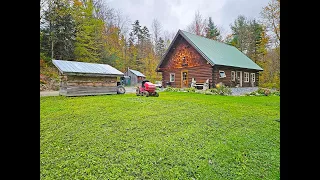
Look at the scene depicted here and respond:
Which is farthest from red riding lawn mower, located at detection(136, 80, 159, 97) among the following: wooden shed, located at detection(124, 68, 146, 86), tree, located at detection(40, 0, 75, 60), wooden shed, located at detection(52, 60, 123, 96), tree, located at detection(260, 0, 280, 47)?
tree, located at detection(260, 0, 280, 47)

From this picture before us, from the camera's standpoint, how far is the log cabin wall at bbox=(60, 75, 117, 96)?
7.44 feet

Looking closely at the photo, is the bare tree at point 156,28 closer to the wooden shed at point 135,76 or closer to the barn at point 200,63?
the wooden shed at point 135,76

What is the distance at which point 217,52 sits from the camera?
14.3ft

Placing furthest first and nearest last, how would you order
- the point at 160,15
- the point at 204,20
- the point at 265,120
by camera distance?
the point at 204,20
the point at 160,15
the point at 265,120

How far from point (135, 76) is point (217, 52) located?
2.53 m

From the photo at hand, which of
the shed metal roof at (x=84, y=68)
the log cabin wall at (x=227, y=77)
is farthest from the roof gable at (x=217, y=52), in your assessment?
the shed metal roof at (x=84, y=68)

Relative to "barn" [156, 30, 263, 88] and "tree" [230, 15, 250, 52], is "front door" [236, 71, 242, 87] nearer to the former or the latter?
"barn" [156, 30, 263, 88]

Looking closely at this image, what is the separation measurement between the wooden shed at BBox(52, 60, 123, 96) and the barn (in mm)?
1562

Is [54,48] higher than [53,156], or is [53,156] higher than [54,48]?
[54,48]
